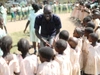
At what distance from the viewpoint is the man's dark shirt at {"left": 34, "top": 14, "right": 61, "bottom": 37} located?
5434 millimetres

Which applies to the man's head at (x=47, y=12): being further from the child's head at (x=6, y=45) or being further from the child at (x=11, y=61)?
the child at (x=11, y=61)

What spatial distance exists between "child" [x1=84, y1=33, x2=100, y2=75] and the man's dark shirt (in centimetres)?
95

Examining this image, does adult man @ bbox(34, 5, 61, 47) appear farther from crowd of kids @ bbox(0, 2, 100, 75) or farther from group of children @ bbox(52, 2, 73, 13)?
group of children @ bbox(52, 2, 73, 13)

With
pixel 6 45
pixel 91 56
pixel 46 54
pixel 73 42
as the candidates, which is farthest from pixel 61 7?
pixel 46 54

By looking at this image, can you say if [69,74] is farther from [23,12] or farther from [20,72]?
[23,12]

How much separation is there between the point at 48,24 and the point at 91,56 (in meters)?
1.25

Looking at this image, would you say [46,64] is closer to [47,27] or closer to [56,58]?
[56,58]

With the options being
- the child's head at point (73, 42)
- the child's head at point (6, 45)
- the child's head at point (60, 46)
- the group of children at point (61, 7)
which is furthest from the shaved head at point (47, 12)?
the group of children at point (61, 7)

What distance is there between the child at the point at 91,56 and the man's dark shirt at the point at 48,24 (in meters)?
0.95

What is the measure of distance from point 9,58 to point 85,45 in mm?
1878

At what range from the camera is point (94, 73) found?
493cm

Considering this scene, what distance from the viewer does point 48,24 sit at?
5488 mm

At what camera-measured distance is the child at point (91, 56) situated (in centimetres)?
477

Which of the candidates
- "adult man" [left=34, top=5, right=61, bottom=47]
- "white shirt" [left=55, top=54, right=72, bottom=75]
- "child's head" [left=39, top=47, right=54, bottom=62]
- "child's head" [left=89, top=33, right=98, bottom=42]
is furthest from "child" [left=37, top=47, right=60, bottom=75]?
"adult man" [left=34, top=5, right=61, bottom=47]
